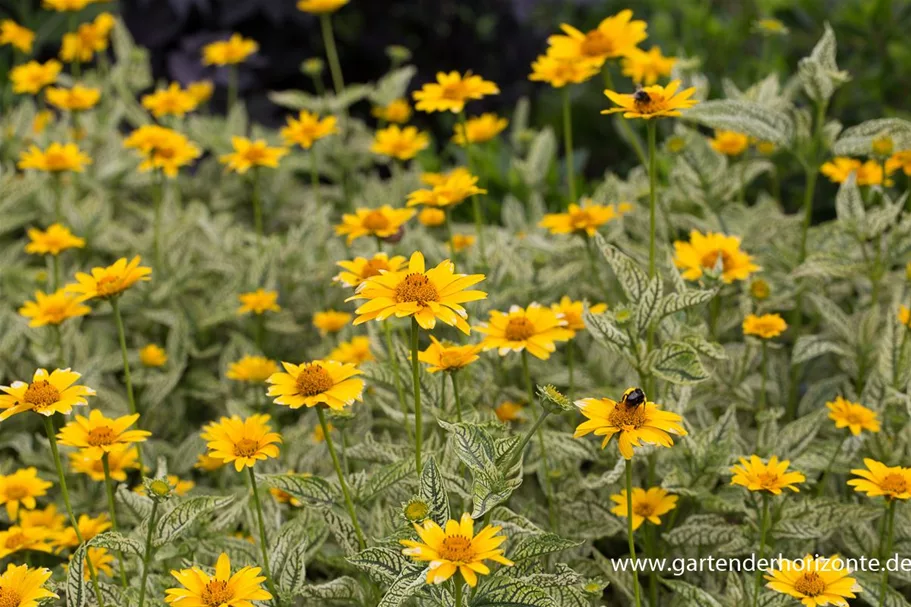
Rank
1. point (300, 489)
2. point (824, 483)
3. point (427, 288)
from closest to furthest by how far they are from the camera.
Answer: point (427, 288)
point (300, 489)
point (824, 483)

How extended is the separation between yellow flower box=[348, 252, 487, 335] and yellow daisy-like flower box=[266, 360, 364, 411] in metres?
0.09

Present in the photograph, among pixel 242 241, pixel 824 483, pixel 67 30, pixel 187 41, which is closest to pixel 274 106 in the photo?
pixel 187 41

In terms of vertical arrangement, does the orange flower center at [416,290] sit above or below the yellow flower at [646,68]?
above

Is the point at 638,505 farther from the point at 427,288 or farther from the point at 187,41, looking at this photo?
the point at 187,41

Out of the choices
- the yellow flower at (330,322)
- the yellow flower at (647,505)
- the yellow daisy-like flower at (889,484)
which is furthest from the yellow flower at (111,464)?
the yellow daisy-like flower at (889,484)

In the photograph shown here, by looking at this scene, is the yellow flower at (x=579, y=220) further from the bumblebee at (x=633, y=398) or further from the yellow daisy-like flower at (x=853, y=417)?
the bumblebee at (x=633, y=398)

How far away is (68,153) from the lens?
2262mm

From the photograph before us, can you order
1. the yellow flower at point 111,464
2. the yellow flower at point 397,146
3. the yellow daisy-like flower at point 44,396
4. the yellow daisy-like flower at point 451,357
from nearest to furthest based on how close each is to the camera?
the yellow daisy-like flower at point 44,396, the yellow daisy-like flower at point 451,357, the yellow flower at point 111,464, the yellow flower at point 397,146

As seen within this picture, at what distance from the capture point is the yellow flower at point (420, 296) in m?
1.24

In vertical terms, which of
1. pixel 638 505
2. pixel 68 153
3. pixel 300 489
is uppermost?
pixel 68 153

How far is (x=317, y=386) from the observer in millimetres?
1303

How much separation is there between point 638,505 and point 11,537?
0.96 m

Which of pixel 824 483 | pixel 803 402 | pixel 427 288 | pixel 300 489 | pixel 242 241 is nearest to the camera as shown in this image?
pixel 427 288

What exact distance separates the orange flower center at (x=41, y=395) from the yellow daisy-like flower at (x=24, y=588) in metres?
0.21
